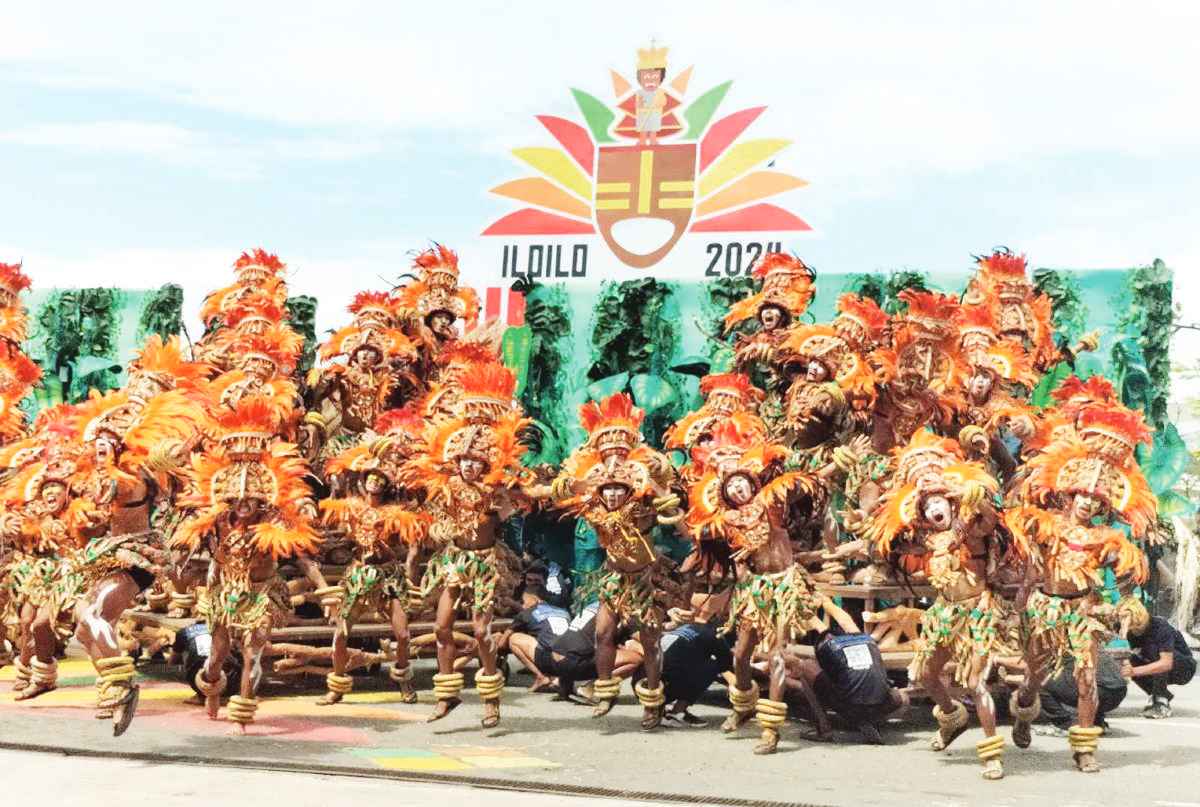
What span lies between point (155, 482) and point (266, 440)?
75 centimetres

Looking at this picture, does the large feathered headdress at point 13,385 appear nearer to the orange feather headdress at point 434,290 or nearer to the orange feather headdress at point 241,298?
the orange feather headdress at point 241,298

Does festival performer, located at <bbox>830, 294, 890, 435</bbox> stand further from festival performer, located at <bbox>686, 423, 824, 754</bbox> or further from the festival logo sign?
the festival logo sign

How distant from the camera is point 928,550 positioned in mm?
8359

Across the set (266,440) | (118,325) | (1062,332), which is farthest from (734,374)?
(118,325)

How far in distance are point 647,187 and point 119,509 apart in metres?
10.2

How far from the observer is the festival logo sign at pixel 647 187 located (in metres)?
17.6

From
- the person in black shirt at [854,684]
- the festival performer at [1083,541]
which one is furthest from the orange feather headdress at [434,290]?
the festival performer at [1083,541]

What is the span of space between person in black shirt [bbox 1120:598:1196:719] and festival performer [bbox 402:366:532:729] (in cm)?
395

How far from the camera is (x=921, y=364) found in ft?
32.3

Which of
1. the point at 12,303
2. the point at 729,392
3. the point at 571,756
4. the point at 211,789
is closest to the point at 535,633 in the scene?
the point at 729,392

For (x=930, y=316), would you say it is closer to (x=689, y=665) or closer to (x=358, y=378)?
(x=689, y=665)

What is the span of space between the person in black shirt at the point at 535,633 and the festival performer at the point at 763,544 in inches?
82.1

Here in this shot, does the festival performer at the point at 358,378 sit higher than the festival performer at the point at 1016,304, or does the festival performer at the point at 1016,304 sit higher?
the festival performer at the point at 1016,304

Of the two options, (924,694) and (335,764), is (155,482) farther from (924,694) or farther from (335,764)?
(924,694)
